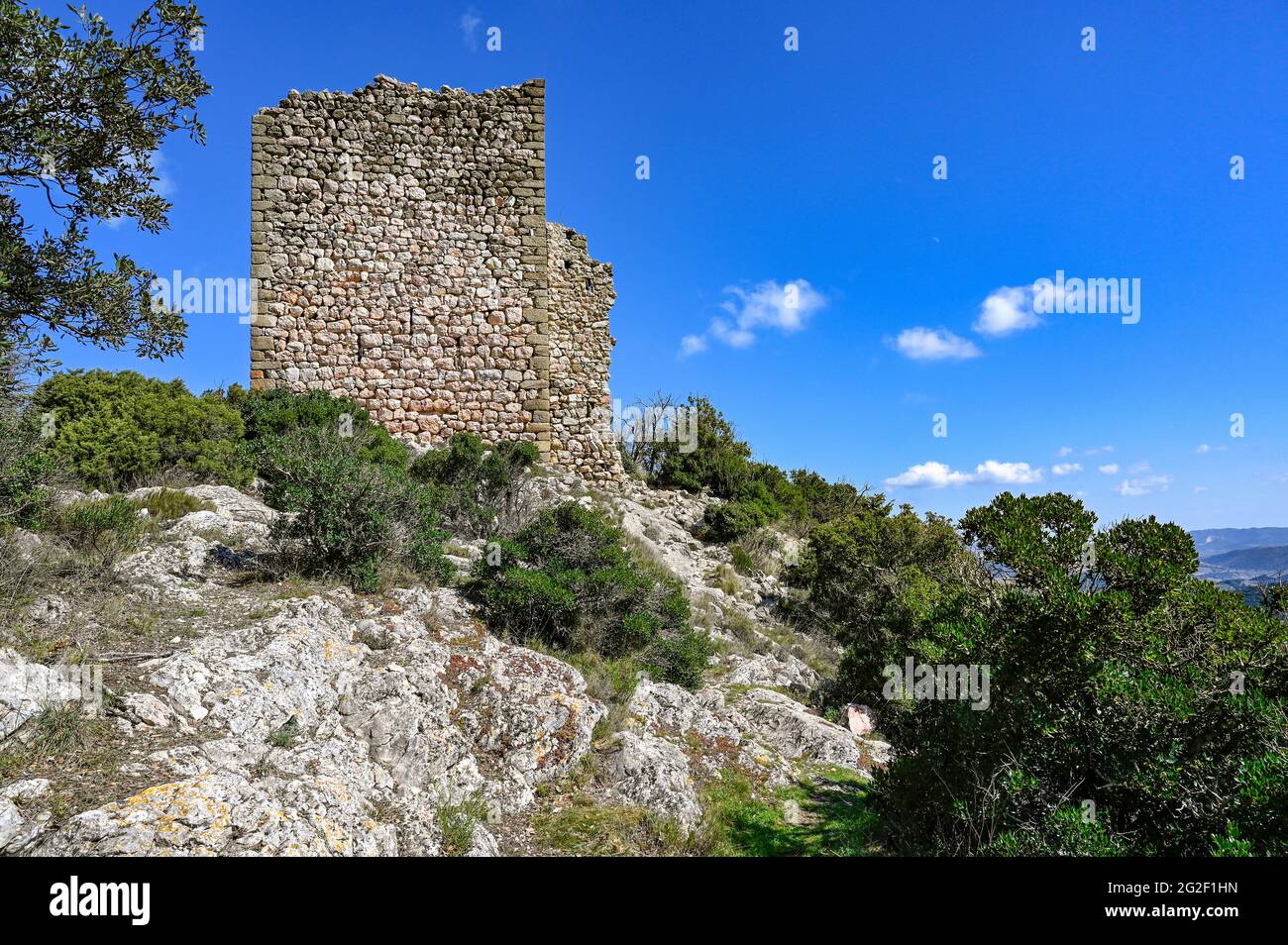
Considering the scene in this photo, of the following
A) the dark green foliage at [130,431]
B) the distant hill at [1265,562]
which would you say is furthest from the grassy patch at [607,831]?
the dark green foliage at [130,431]

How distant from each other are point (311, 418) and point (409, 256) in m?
3.80

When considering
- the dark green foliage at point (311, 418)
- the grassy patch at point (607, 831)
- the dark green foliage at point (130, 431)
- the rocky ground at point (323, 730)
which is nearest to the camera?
the rocky ground at point (323, 730)

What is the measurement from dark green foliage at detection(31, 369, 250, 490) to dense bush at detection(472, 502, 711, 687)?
14.5ft

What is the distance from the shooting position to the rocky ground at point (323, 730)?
300 cm

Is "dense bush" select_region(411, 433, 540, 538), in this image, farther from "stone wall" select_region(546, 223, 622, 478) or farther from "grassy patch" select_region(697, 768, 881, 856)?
"grassy patch" select_region(697, 768, 881, 856)

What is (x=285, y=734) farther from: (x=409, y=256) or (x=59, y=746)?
(x=409, y=256)

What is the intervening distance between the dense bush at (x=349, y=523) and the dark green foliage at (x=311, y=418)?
290 centimetres

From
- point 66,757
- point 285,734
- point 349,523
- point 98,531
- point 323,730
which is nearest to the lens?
point 66,757

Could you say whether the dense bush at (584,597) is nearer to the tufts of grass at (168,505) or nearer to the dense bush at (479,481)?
the dense bush at (479,481)

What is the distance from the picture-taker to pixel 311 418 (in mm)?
10945

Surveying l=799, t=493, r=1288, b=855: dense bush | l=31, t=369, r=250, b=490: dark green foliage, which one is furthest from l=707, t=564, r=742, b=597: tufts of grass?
l=31, t=369, r=250, b=490: dark green foliage

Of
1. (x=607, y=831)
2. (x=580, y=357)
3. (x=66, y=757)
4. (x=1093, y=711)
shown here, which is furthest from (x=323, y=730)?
(x=580, y=357)
